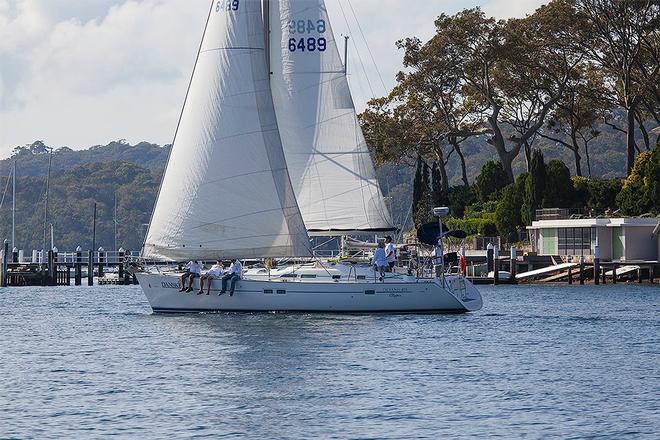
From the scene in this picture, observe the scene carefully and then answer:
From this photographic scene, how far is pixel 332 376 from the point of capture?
29672mm

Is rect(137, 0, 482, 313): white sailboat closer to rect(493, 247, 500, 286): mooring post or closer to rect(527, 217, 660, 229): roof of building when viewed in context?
rect(493, 247, 500, 286): mooring post

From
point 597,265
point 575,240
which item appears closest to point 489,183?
point 575,240

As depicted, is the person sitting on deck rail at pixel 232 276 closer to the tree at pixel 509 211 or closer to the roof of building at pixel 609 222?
the roof of building at pixel 609 222

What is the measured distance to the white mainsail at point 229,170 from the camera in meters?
42.4

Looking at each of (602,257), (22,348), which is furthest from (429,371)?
(602,257)

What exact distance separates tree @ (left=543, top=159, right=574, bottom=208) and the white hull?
43.5 metres

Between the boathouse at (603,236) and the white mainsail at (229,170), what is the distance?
3867 cm

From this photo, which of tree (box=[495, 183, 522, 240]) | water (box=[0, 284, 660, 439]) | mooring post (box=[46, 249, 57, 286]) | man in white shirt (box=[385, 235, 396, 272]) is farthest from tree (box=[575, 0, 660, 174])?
man in white shirt (box=[385, 235, 396, 272])

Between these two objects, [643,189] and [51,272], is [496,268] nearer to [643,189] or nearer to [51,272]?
[643,189]

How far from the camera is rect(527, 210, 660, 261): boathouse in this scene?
77.7 m

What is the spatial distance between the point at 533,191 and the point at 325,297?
46.2 meters

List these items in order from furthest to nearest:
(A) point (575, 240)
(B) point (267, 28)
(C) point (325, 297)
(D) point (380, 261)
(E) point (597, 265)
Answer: (A) point (575, 240) < (E) point (597, 265) < (B) point (267, 28) < (D) point (380, 261) < (C) point (325, 297)

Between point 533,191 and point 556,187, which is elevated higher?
point 556,187

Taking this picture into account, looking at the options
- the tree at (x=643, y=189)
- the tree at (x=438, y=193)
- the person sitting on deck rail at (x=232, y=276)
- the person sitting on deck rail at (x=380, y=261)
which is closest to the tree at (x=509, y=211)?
the tree at (x=643, y=189)
